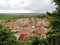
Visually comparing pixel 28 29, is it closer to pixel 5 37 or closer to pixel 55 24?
pixel 5 37

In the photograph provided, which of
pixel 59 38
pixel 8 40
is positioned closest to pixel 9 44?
pixel 8 40

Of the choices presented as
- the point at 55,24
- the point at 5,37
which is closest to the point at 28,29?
the point at 5,37

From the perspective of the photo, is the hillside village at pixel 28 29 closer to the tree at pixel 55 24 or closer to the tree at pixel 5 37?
the tree at pixel 5 37

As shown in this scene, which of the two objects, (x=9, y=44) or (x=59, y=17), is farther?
(x=9, y=44)

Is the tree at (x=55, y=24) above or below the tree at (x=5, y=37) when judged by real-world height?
above

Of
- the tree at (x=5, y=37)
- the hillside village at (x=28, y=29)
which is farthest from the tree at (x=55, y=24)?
the hillside village at (x=28, y=29)

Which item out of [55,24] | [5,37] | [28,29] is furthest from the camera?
[28,29]

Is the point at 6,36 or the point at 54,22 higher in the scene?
the point at 54,22

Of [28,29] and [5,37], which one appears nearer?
[5,37]

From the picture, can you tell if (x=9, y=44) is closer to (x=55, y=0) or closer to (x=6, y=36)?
(x=6, y=36)

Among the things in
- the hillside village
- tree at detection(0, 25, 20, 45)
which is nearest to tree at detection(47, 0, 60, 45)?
tree at detection(0, 25, 20, 45)

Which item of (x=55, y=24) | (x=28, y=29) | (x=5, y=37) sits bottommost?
(x=28, y=29)
